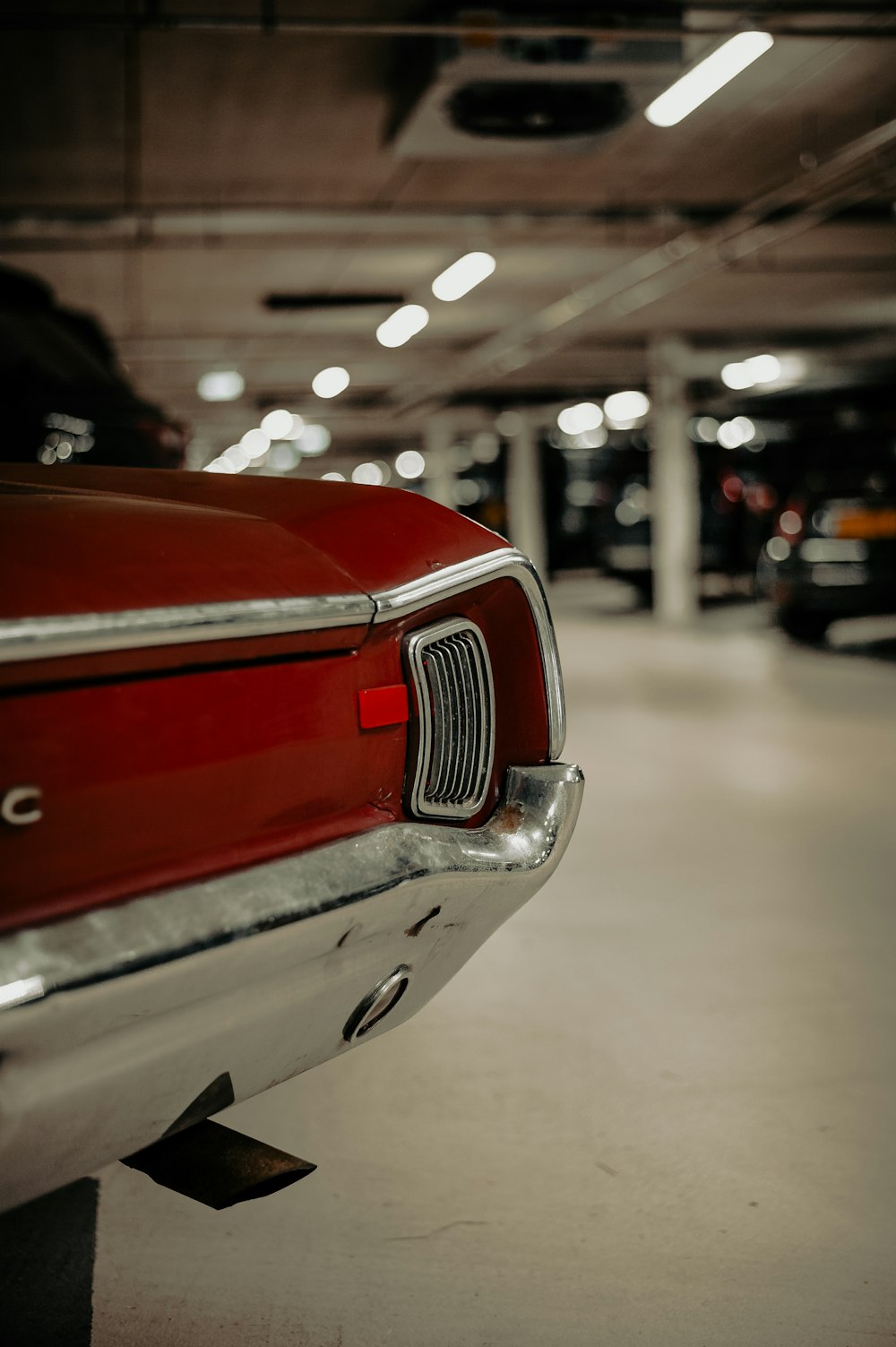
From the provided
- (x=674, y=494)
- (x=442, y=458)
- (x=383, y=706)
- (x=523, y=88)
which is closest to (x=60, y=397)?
(x=383, y=706)

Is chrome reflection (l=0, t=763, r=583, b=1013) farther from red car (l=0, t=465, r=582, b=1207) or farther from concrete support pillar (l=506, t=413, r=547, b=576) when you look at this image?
concrete support pillar (l=506, t=413, r=547, b=576)

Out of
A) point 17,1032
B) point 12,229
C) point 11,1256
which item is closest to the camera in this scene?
point 17,1032

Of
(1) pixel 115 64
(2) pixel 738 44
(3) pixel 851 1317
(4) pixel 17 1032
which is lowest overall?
(3) pixel 851 1317

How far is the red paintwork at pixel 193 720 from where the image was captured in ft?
3.30

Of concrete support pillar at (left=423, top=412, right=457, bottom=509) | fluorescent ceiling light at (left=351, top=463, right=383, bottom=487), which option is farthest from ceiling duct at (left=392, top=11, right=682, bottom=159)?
fluorescent ceiling light at (left=351, top=463, right=383, bottom=487)

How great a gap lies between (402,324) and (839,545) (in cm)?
613

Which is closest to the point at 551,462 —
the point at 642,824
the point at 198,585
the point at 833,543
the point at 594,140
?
the point at 833,543

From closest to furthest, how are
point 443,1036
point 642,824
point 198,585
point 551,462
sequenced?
point 198,585 < point 443,1036 < point 642,824 < point 551,462

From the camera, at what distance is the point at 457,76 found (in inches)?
210

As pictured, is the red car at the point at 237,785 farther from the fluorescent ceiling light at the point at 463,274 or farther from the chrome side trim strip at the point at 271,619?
the fluorescent ceiling light at the point at 463,274

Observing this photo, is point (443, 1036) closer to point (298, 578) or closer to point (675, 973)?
point (675, 973)

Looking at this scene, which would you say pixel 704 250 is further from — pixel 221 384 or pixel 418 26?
pixel 221 384

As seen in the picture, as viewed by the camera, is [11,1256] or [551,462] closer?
[11,1256]

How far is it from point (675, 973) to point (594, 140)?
4968 millimetres
